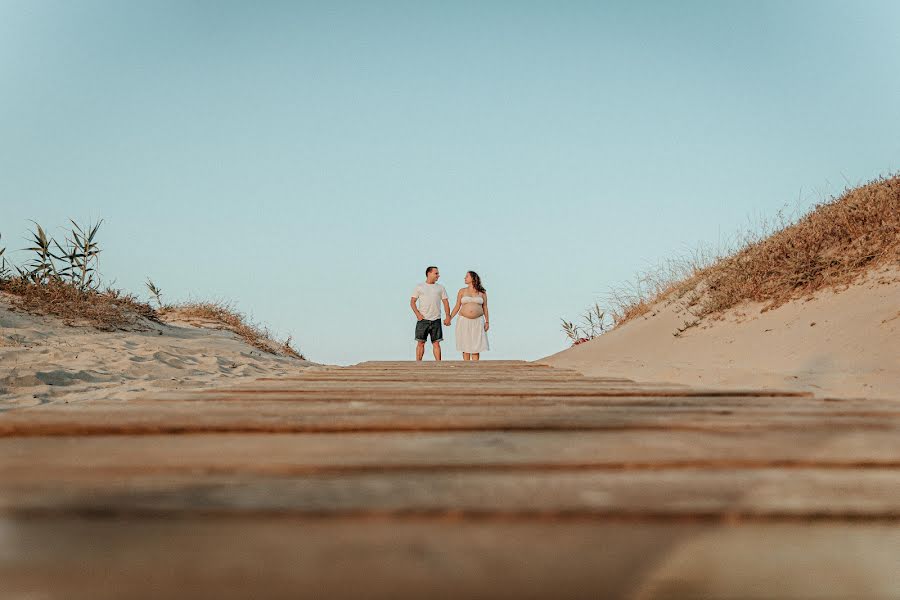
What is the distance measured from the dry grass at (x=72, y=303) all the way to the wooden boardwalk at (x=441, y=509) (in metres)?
10.0

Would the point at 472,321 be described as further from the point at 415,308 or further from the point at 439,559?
the point at 439,559

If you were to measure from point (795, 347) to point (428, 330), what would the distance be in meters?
5.87

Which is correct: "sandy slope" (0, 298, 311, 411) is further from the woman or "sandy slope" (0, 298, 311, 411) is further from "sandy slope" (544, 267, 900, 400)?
"sandy slope" (544, 267, 900, 400)

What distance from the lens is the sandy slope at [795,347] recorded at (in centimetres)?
606

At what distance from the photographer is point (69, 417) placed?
1.61 meters

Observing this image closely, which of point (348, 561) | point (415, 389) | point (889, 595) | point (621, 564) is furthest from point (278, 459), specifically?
point (415, 389)

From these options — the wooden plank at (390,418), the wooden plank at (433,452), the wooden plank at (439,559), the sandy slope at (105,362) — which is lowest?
the wooden plank at (439,559)

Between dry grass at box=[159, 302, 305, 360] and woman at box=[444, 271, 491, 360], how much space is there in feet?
16.0

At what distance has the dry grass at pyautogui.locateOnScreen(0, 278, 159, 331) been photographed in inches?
393

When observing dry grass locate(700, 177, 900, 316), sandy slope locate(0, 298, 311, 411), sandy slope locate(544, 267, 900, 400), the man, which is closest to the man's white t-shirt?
the man

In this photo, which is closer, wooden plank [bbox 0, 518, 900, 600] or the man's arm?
wooden plank [bbox 0, 518, 900, 600]

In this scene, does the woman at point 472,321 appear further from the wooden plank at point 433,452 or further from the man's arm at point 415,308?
the wooden plank at point 433,452

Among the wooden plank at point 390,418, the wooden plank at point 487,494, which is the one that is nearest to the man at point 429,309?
the wooden plank at point 390,418

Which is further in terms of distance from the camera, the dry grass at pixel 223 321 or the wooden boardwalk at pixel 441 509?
the dry grass at pixel 223 321
